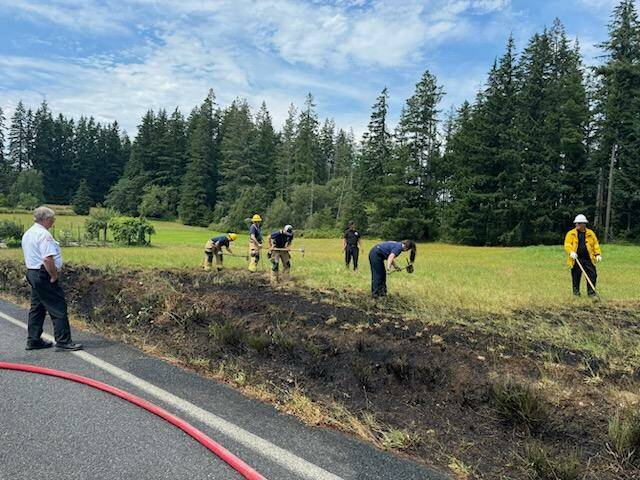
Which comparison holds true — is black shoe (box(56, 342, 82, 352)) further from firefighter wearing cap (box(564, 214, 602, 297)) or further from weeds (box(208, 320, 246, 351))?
firefighter wearing cap (box(564, 214, 602, 297))

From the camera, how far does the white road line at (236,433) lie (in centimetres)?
323

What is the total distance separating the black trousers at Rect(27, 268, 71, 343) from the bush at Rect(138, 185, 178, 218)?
68.5 m

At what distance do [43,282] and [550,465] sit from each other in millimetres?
6192

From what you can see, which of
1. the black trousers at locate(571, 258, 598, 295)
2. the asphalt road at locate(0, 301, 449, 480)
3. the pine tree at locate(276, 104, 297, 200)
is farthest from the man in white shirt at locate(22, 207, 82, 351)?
the pine tree at locate(276, 104, 297, 200)

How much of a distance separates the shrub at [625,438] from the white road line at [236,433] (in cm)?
191

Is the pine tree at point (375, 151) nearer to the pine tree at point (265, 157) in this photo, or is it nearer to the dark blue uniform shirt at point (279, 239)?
the pine tree at point (265, 157)

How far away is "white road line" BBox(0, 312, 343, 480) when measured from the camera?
10.6 ft

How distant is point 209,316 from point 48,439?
3509 millimetres

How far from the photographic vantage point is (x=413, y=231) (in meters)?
46.5

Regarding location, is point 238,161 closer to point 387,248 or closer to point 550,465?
point 387,248

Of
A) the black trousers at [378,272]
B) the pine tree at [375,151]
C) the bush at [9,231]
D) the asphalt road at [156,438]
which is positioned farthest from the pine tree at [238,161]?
the asphalt road at [156,438]

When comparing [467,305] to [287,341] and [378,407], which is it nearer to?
[287,341]

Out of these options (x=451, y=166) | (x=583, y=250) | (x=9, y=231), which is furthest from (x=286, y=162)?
(x=583, y=250)

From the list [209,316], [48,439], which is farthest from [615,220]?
[48,439]
